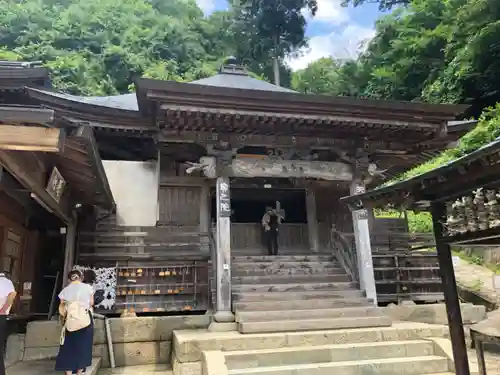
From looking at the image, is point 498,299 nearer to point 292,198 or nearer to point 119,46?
point 292,198

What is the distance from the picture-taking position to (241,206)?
1477 cm

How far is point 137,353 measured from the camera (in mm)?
7828

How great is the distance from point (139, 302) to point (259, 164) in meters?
4.17

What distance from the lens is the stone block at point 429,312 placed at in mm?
9125

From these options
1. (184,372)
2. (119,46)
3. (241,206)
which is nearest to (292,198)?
(241,206)

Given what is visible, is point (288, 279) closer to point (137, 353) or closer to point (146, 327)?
point (146, 327)

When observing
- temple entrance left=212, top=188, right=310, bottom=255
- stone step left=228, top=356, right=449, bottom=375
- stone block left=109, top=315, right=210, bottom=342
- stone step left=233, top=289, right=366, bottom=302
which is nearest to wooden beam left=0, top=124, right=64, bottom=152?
stone step left=228, top=356, right=449, bottom=375

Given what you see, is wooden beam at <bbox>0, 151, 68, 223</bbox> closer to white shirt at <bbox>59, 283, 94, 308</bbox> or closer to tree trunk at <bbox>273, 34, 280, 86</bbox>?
white shirt at <bbox>59, 283, 94, 308</bbox>

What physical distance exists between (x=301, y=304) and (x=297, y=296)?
1.16ft

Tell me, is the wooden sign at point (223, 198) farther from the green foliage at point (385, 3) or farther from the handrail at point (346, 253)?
the green foliage at point (385, 3)

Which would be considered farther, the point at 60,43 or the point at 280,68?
the point at 280,68

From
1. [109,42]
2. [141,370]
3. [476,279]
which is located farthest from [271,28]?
[141,370]

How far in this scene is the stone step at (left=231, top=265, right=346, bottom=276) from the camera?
9.88 m

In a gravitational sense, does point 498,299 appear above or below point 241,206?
below
